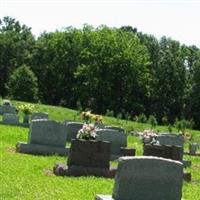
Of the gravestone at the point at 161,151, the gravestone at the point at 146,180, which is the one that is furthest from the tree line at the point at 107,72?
the gravestone at the point at 146,180

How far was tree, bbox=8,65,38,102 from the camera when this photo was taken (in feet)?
213

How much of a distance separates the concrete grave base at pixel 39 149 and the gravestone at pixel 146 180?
10.3 metres

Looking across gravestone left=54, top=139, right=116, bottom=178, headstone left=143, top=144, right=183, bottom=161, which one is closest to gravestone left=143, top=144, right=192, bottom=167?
headstone left=143, top=144, right=183, bottom=161

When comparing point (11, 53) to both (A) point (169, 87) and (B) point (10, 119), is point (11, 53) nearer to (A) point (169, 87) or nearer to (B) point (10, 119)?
(A) point (169, 87)

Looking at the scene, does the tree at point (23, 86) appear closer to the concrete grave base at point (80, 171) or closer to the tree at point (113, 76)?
the tree at point (113, 76)

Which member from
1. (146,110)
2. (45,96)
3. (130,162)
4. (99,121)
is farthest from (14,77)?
(130,162)

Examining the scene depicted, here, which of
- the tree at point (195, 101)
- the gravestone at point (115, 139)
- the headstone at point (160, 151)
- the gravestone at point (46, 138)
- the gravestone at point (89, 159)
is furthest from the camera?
the tree at point (195, 101)

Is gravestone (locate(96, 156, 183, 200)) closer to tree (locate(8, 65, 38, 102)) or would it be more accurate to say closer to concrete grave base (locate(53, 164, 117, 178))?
concrete grave base (locate(53, 164, 117, 178))

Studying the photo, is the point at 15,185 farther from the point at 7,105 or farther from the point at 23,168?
the point at 7,105

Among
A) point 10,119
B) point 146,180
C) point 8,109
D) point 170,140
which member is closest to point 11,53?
point 8,109

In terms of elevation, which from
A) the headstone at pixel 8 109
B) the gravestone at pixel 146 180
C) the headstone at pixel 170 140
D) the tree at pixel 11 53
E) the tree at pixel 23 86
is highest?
the tree at pixel 11 53

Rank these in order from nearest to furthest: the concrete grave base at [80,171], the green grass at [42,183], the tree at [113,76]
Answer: the green grass at [42,183] → the concrete grave base at [80,171] → the tree at [113,76]

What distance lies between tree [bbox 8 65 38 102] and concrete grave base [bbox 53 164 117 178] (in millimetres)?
47902

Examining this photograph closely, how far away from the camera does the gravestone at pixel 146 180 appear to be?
34.6 ft
